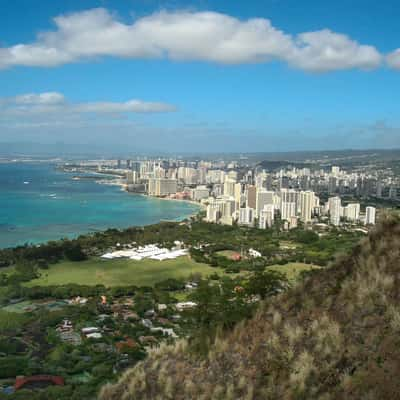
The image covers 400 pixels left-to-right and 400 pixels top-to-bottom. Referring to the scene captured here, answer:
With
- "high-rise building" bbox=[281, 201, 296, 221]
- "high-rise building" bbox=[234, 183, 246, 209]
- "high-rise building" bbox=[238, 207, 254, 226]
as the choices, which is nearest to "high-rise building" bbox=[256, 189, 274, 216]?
"high-rise building" bbox=[234, 183, 246, 209]

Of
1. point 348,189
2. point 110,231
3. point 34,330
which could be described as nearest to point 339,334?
point 34,330

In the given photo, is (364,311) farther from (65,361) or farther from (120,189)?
(120,189)

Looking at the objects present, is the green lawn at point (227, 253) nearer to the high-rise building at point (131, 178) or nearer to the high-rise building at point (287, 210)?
the high-rise building at point (287, 210)

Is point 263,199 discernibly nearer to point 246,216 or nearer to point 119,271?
point 246,216

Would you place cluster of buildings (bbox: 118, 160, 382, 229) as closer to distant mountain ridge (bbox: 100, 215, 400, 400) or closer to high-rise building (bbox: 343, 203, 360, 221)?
high-rise building (bbox: 343, 203, 360, 221)

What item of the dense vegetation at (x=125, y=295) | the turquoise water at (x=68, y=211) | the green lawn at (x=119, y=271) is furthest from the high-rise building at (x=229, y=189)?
the green lawn at (x=119, y=271)

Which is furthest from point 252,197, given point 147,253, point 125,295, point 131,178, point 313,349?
point 313,349
